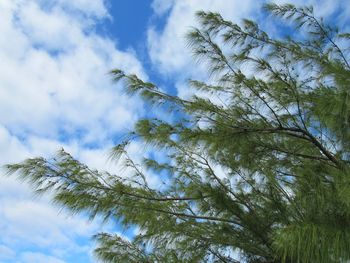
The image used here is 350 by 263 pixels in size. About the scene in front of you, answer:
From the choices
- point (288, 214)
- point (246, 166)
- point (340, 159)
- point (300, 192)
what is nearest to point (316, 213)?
point (300, 192)

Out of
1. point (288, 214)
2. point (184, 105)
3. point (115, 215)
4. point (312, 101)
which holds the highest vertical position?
point (312, 101)

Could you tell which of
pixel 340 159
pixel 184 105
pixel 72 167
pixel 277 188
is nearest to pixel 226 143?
pixel 184 105

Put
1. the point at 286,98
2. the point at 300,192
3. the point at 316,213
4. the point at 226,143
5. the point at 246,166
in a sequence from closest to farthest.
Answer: the point at 316,213, the point at 300,192, the point at 226,143, the point at 286,98, the point at 246,166

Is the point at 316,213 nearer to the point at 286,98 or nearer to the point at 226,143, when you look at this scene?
the point at 226,143

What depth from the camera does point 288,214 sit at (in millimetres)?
3227

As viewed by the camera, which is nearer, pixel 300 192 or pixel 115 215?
pixel 300 192

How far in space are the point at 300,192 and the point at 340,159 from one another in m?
Answer: 0.62

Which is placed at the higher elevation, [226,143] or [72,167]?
[226,143]

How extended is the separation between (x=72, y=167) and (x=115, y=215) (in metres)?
0.47

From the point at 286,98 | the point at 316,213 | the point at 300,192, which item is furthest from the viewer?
the point at 286,98

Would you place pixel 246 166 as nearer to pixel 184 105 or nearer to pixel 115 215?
pixel 184 105

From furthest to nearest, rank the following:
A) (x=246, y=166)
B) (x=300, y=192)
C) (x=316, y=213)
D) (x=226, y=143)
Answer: (x=246, y=166)
(x=226, y=143)
(x=300, y=192)
(x=316, y=213)

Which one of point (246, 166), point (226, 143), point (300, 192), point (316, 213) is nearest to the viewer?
point (316, 213)

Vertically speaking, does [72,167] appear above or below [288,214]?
below
